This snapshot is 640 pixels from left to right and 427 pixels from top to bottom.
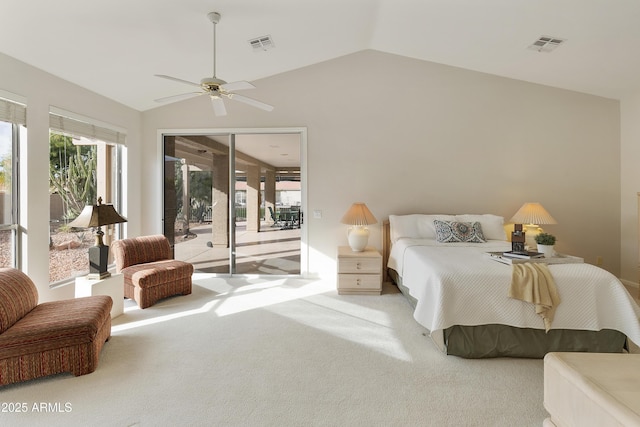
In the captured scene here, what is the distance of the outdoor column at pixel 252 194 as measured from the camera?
5.22 m

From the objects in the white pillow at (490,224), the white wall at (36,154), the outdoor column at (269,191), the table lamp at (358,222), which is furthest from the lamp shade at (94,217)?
the white pillow at (490,224)

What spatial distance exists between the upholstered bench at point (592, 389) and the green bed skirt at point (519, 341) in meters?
1.26

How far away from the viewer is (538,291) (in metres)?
2.52

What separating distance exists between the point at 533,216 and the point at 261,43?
4.15 m

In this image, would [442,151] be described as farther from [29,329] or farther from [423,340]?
[29,329]

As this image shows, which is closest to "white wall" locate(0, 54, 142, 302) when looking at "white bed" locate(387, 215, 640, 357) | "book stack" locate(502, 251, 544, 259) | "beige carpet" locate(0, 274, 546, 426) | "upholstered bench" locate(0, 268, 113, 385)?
"upholstered bench" locate(0, 268, 113, 385)

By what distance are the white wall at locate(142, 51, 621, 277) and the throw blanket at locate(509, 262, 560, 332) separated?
2.40 m

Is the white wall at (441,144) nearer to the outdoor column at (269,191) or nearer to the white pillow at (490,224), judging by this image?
the white pillow at (490,224)

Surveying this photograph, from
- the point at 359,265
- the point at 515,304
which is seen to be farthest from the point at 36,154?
the point at 515,304

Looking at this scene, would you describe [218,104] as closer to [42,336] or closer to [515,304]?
[42,336]

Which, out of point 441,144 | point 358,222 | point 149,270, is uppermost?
point 441,144

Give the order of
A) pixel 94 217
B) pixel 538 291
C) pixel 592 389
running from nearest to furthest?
pixel 592 389, pixel 538 291, pixel 94 217

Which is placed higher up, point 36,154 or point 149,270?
point 36,154

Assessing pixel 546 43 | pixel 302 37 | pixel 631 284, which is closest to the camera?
pixel 546 43
